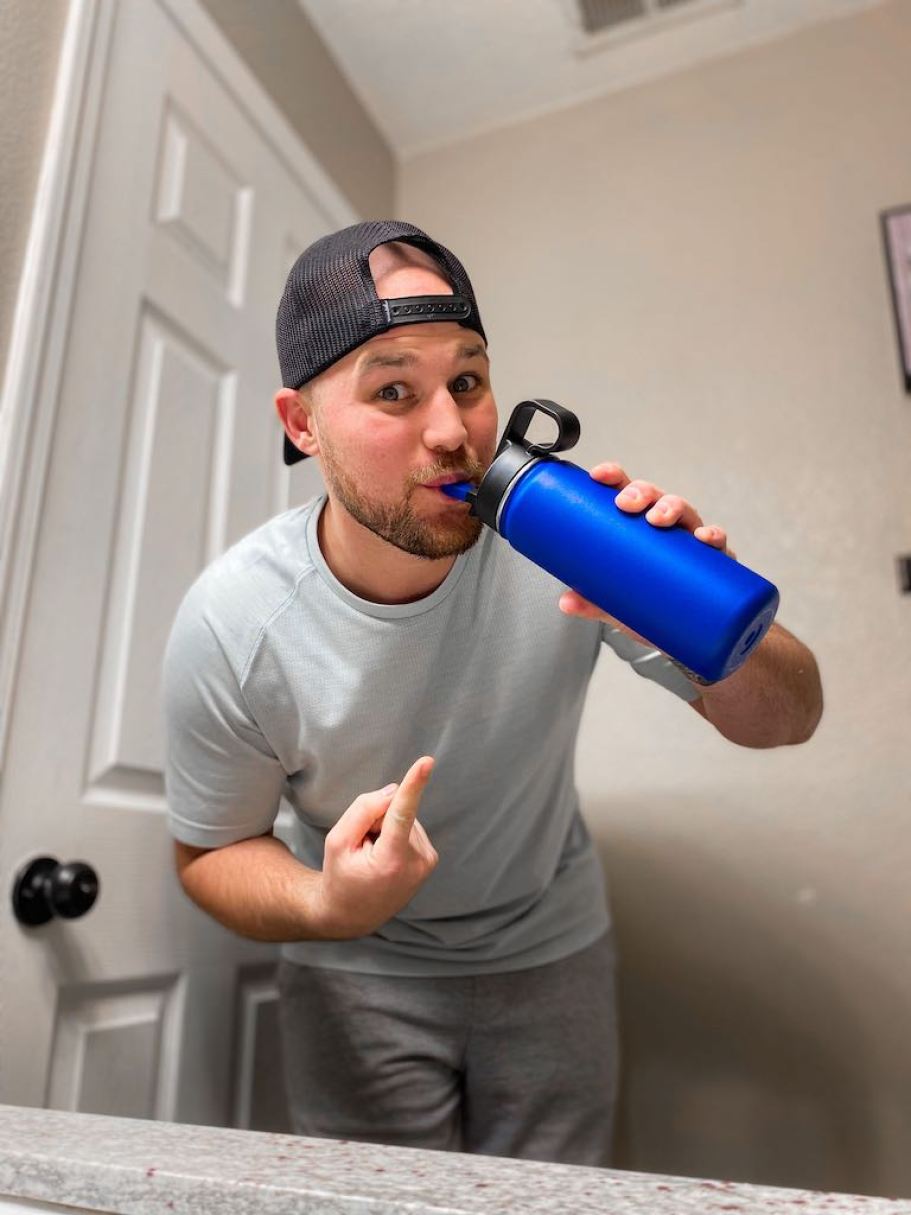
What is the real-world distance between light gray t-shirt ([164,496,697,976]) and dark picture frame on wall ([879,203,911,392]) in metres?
0.83

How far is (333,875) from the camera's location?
64 centimetres

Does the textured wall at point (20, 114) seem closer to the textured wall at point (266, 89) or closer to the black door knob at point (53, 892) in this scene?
the textured wall at point (266, 89)

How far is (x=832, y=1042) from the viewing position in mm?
1329

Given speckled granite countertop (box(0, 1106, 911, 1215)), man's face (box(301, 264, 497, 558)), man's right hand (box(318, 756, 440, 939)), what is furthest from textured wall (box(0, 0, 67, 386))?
speckled granite countertop (box(0, 1106, 911, 1215))

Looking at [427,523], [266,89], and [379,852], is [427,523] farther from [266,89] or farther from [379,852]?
[266,89]

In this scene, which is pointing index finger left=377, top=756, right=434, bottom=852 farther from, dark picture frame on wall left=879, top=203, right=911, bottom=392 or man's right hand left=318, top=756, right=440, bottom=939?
dark picture frame on wall left=879, top=203, right=911, bottom=392

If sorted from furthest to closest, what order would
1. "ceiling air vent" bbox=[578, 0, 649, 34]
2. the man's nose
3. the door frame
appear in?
"ceiling air vent" bbox=[578, 0, 649, 34] < the door frame < the man's nose

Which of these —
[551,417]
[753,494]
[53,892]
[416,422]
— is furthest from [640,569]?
[753,494]

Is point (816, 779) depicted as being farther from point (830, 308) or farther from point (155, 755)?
point (155, 755)

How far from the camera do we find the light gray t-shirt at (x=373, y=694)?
87cm

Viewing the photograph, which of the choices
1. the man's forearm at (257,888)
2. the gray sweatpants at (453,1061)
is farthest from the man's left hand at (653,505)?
the gray sweatpants at (453,1061)

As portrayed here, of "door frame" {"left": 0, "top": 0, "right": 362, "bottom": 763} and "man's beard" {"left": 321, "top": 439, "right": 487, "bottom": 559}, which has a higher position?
"door frame" {"left": 0, "top": 0, "right": 362, "bottom": 763}

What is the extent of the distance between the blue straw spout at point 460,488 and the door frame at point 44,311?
Answer: 48 cm

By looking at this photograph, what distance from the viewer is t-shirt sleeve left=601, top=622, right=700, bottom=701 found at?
2.86 ft
